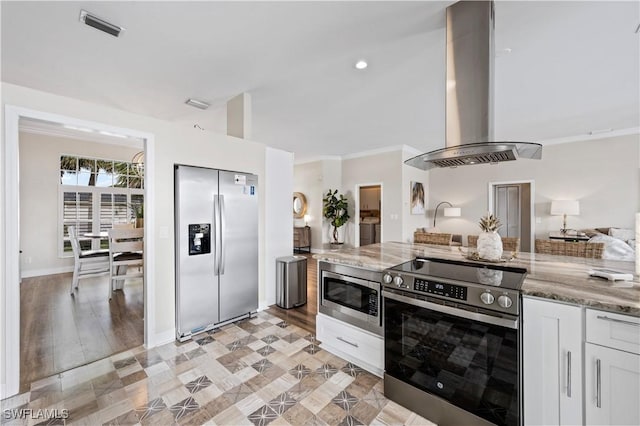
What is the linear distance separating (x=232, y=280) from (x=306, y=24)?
270cm

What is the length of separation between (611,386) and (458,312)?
0.66 m

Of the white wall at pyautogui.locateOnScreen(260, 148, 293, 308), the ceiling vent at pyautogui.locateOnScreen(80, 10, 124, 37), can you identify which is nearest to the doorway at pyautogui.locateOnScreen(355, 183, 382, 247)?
the white wall at pyautogui.locateOnScreen(260, 148, 293, 308)

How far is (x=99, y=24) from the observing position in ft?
7.05

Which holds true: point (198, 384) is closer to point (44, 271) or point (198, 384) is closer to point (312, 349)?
point (312, 349)

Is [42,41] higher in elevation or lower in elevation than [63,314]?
higher

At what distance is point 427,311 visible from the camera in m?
1.68

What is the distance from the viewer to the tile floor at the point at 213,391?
1.70 meters

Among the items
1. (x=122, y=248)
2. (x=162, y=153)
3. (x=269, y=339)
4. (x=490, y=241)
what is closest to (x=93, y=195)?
(x=122, y=248)

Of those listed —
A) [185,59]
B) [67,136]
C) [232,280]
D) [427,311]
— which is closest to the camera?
[427,311]

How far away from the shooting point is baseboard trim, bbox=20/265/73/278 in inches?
197

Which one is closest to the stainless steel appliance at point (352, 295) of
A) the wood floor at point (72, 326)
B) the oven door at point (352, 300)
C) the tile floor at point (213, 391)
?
the oven door at point (352, 300)

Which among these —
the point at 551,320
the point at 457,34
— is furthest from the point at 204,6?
the point at 551,320

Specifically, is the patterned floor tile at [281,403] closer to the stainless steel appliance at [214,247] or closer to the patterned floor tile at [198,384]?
the patterned floor tile at [198,384]

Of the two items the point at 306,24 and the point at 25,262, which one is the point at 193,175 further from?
the point at 25,262
